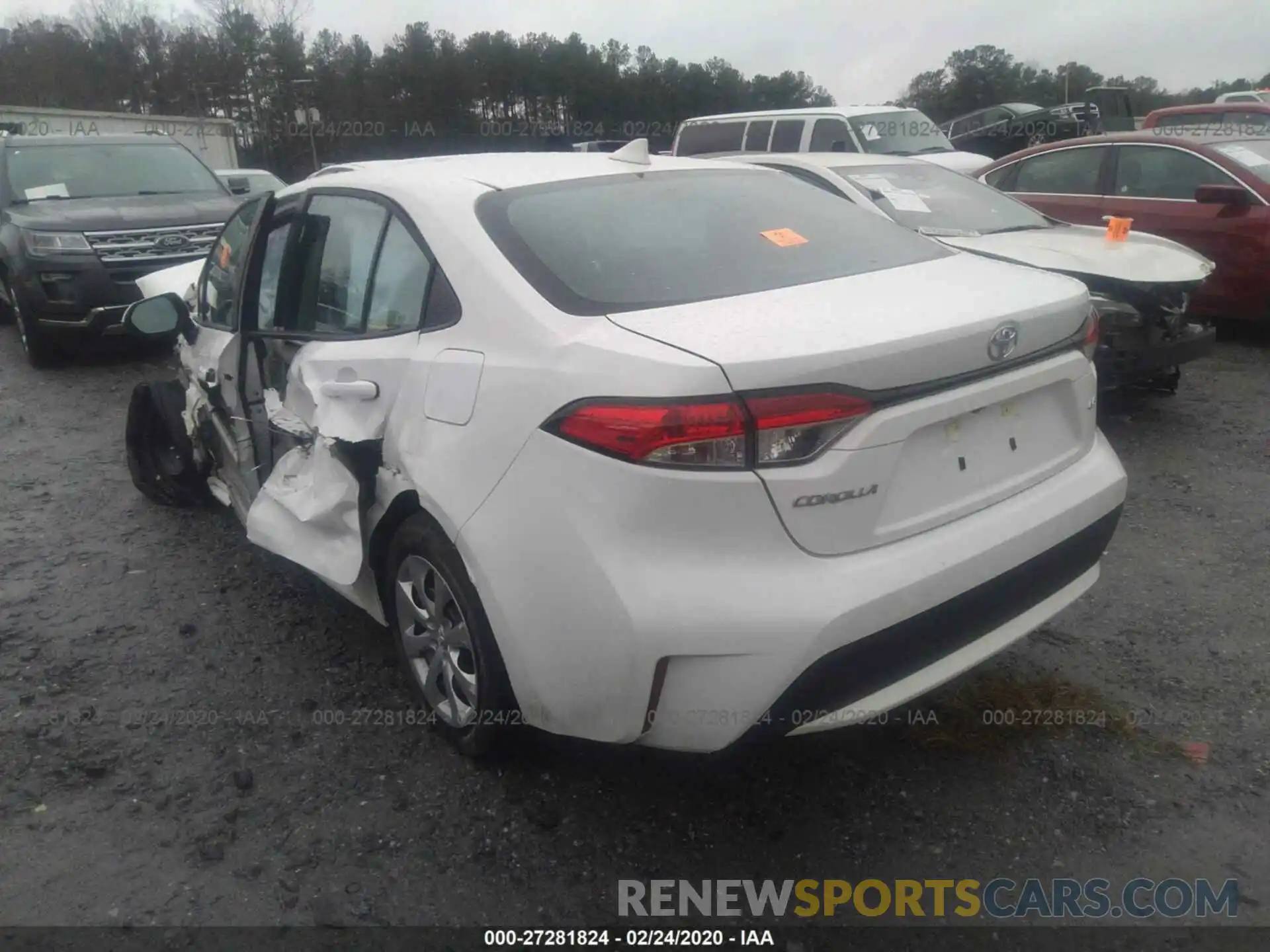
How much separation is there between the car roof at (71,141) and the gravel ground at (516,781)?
616 centimetres

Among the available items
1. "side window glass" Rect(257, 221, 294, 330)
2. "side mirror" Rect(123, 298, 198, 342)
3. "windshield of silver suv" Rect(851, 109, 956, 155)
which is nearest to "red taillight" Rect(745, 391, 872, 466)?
"side window glass" Rect(257, 221, 294, 330)

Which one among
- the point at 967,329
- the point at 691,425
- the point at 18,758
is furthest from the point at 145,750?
the point at 967,329

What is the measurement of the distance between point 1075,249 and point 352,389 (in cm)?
440

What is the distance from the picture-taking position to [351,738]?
299 cm

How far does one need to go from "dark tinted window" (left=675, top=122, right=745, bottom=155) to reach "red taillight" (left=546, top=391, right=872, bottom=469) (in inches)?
464

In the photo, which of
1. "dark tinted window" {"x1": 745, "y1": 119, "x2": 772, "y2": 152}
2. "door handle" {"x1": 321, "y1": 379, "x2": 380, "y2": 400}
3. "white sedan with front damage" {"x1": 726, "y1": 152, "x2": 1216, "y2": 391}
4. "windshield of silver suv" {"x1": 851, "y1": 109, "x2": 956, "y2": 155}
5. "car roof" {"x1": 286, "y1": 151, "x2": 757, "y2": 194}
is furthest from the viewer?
"dark tinted window" {"x1": 745, "y1": 119, "x2": 772, "y2": 152}

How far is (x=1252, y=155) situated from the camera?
709 centimetres

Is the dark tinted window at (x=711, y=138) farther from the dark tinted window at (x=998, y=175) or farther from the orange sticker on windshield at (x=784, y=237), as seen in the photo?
the orange sticker on windshield at (x=784, y=237)

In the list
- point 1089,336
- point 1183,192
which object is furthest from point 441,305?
point 1183,192

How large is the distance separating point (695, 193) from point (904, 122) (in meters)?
11.3

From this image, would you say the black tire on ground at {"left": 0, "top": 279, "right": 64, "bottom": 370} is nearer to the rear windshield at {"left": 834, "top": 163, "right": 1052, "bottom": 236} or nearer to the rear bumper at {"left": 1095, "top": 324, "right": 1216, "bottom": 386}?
the rear windshield at {"left": 834, "top": 163, "right": 1052, "bottom": 236}

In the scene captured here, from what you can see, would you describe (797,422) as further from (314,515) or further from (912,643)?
(314,515)

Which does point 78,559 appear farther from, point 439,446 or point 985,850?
point 985,850

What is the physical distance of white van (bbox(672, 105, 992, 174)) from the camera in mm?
12352
